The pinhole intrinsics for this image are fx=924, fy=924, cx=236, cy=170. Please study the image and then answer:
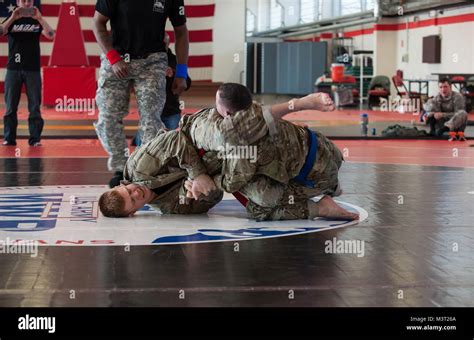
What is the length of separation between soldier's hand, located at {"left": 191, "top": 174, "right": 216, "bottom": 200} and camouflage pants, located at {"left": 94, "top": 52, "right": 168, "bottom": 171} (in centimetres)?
153

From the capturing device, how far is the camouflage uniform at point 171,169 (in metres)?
5.11

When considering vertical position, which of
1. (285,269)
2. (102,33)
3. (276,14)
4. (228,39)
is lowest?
(285,269)

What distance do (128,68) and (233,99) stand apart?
1843 millimetres

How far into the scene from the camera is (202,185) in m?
5.01

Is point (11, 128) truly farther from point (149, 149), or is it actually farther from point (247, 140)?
point (247, 140)

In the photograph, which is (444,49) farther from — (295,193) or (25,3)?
(295,193)

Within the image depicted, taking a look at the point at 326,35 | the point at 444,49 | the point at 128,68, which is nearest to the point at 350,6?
the point at 444,49

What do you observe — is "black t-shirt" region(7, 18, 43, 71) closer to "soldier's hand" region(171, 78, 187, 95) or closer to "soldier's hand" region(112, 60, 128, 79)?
"soldier's hand" region(171, 78, 187, 95)

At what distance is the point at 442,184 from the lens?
720 cm

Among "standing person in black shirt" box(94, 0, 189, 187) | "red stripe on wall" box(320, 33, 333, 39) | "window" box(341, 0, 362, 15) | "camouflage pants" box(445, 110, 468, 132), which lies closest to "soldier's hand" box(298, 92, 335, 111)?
"standing person in black shirt" box(94, 0, 189, 187)

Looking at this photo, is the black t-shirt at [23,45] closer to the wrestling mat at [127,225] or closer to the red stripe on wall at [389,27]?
the wrestling mat at [127,225]

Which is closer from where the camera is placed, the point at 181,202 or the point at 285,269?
the point at 285,269

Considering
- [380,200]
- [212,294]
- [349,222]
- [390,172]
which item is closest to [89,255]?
[212,294]

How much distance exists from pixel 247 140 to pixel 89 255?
1.10m
